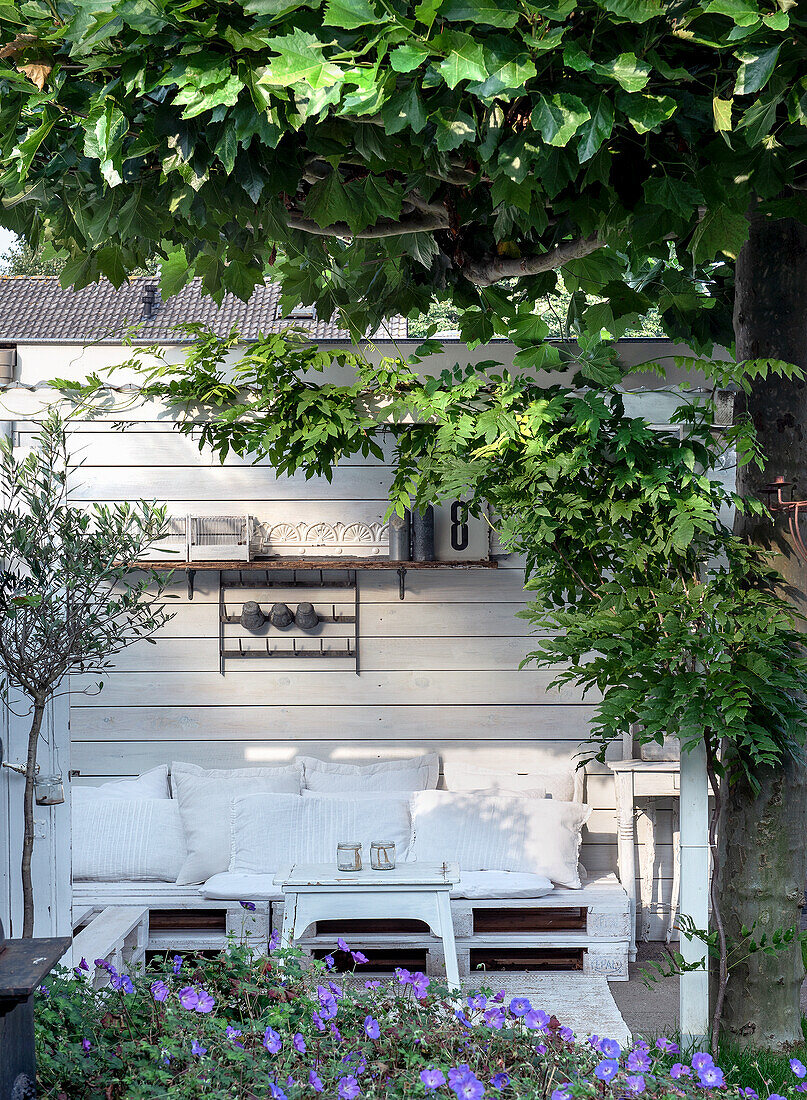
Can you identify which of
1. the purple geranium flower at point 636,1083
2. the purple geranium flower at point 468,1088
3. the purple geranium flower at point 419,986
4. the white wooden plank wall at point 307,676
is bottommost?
the purple geranium flower at point 419,986

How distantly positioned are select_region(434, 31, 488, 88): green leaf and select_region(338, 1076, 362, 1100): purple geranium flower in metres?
1.51

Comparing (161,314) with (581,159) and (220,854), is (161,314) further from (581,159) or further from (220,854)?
(581,159)

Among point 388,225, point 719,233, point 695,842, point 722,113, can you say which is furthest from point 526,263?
point 695,842

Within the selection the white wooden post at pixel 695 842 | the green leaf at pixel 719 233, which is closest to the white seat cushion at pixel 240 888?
the white wooden post at pixel 695 842

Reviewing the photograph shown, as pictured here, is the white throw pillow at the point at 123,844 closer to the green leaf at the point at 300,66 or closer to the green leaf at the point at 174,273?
the green leaf at the point at 174,273

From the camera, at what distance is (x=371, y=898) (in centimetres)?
362

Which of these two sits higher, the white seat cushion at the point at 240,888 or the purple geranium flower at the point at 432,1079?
the purple geranium flower at the point at 432,1079

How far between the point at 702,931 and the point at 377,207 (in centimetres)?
195

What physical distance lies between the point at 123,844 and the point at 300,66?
11.8 feet

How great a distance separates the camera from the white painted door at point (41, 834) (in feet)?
9.71

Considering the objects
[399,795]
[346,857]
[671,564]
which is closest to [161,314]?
[399,795]

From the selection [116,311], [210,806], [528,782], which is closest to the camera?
[210,806]

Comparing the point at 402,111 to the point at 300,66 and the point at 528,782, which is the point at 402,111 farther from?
the point at 528,782

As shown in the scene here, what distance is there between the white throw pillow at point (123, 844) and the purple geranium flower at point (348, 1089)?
9.47 feet
